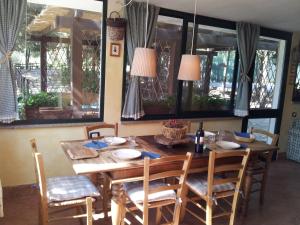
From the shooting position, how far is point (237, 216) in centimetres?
291

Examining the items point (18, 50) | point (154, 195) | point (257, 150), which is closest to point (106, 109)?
point (18, 50)

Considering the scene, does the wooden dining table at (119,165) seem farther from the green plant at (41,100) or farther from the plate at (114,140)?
the green plant at (41,100)

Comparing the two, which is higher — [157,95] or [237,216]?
[157,95]

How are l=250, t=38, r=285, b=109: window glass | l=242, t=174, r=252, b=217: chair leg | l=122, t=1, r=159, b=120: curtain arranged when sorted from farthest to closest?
l=250, t=38, r=285, b=109: window glass
l=122, t=1, r=159, b=120: curtain
l=242, t=174, r=252, b=217: chair leg

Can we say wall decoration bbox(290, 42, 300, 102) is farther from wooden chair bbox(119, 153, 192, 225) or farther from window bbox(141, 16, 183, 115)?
wooden chair bbox(119, 153, 192, 225)

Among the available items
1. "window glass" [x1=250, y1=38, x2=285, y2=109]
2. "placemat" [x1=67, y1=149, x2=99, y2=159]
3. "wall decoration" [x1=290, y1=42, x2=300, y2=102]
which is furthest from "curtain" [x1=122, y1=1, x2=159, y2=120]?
"wall decoration" [x1=290, y1=42, x2=300, y2=102]

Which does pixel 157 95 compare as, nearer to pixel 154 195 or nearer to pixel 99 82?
pixel 99 82

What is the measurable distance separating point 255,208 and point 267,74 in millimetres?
2470

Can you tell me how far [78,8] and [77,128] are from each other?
1339 millimetres

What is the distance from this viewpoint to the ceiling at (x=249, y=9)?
309cm

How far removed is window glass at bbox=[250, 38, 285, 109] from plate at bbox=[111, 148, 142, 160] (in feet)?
9.64

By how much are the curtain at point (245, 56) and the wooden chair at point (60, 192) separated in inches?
110

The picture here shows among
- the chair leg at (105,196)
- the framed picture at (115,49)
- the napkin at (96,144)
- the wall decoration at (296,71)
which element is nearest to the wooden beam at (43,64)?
the framed picture at (115,49)

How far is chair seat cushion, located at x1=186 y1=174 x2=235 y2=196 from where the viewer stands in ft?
7.97
